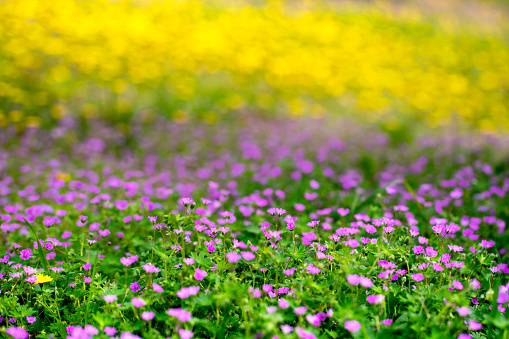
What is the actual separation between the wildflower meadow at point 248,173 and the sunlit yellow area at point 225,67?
0.05 metres

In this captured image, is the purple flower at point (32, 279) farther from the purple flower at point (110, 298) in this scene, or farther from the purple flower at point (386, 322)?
the purple flower at point (386, 322)

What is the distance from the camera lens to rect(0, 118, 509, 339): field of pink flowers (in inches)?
76.1

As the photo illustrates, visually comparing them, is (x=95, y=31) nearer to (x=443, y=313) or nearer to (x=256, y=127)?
(x=256, y=127)

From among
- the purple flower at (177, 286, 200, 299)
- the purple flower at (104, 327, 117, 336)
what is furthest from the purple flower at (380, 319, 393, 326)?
the purple flower at (104, 327, 117, 336)

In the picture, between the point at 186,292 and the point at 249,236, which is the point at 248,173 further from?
the point at 186,292

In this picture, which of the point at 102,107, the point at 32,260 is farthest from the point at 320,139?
the point at 32,260

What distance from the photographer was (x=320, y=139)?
6.19 metres

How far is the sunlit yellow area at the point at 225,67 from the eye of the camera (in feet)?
Result: 23.2

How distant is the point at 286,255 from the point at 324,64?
8.18 metres

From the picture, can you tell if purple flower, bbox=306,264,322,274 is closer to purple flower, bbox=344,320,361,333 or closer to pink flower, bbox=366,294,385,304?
pink flower, bbox=366,294,385,304

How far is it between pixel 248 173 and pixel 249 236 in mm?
1557

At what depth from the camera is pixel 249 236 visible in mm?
2932

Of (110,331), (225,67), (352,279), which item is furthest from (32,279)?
(225,67)

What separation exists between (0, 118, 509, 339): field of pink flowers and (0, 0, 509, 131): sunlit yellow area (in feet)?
3.28
